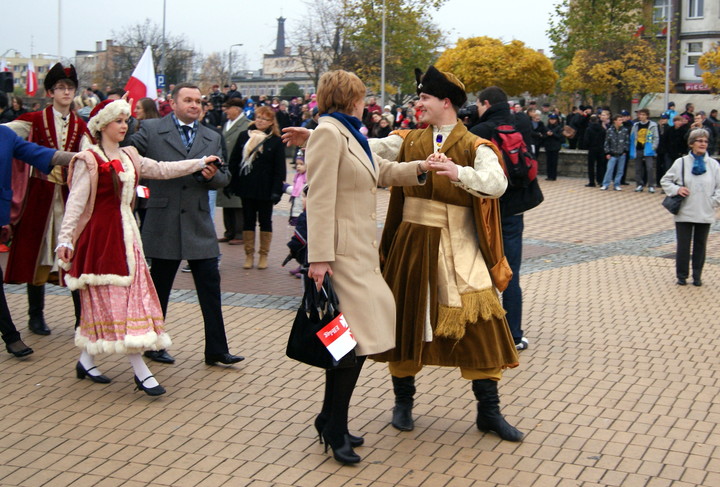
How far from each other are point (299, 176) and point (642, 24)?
3403 centimetres

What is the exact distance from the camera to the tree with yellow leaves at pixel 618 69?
105 ft

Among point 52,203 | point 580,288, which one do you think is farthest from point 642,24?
point 52,203

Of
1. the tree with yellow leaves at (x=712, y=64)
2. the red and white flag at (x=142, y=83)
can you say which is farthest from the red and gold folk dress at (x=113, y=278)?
the tree with yellow leaves at (x=712, y=64)

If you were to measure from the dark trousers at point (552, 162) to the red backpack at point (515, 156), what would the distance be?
51.7ft

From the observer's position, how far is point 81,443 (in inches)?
Result: 202

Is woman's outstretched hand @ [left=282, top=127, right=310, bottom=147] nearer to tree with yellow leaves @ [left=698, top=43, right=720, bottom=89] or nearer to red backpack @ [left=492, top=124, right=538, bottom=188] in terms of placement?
red backpack @ [left=492, top=124, right=538, bottom=188]

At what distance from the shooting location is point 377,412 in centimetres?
569

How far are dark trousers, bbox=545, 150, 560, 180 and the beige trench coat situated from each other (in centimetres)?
1799

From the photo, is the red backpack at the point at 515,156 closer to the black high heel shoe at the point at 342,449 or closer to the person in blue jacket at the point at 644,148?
the black high heel shoe at the point at 342,449

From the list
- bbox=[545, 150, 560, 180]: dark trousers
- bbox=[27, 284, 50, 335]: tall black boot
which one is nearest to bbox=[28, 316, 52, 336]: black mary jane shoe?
bbox=[27, 284, 50, 335]: tall black boot

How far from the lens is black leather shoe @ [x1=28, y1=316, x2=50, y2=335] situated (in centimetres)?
753

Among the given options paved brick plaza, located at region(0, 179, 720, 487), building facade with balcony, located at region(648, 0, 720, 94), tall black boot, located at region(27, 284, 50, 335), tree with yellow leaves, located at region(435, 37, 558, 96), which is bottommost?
paved brick plaza, located at region(0, 179, 720, 487)

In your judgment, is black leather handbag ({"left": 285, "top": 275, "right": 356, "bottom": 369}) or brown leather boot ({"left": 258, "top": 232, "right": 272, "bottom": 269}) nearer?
black leather handbag ({"left": 285, "top": 275, "right": 356, "bottom": 369})

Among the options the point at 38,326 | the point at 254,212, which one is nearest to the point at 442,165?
the point at 38,326
